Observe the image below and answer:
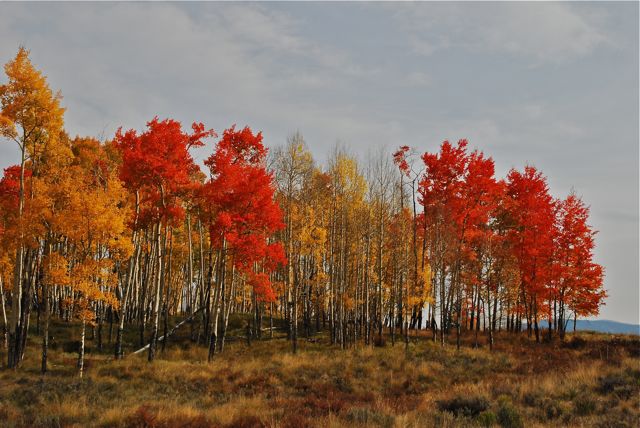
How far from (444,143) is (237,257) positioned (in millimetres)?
16618

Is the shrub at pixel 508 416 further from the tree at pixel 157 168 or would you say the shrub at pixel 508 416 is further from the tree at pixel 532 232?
the tree at pixel 532 232

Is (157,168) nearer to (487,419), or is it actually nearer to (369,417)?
(369,417)

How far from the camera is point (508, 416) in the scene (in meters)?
12.6

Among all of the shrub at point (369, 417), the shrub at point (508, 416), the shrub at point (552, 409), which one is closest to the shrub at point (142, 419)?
the shrub at point (369, 417)

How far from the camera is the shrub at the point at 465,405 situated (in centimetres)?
1368

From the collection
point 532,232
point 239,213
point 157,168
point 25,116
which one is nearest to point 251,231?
point 239,213

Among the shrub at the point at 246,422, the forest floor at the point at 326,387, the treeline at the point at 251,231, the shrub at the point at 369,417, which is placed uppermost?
the treeline at the point at 251,231

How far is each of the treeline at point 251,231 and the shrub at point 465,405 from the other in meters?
13.0

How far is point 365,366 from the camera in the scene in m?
23.6

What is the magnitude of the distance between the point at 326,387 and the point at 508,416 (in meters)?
8.48

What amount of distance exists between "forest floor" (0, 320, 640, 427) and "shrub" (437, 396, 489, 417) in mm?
45

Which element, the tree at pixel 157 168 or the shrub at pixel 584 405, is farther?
the tree at pixel 157 168

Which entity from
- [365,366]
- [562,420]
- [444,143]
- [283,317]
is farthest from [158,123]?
[283,317]

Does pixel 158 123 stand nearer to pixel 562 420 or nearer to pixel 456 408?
pixel 456 408
